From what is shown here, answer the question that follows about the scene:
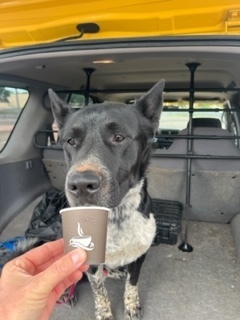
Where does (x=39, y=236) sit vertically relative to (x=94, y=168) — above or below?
below

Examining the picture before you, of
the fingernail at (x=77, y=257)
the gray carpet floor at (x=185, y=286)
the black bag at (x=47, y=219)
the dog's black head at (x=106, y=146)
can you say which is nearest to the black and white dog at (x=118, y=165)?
the dog's black head at (x=106, y=146)

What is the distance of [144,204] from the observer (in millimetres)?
1952

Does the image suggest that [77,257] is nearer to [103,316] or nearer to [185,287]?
[103,316]

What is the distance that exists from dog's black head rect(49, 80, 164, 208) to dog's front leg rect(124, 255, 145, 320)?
0.64m

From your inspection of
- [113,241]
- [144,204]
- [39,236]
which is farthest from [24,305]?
[39,236]

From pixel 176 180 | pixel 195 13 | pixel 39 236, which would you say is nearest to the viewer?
pixel 195 13

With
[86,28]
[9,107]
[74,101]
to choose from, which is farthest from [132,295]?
[74,101]

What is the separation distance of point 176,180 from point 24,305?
239 centimetres

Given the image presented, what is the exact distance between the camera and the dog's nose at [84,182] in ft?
3.99

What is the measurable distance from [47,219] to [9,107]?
131 centimetres

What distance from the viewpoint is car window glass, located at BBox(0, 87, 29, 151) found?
114 inches

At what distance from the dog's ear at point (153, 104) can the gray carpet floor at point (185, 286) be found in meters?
1.29

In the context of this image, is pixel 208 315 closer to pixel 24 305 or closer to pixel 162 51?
pixel 24 305

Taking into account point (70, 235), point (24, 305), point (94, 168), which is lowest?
point (24, 305)
